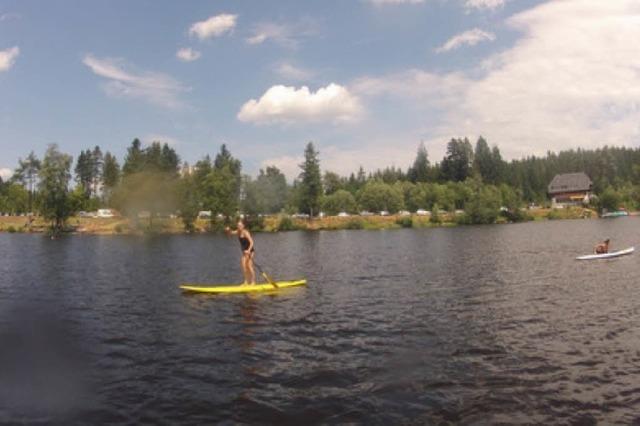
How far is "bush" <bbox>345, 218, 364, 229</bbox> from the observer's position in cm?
13625

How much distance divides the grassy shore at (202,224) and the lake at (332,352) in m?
87.7

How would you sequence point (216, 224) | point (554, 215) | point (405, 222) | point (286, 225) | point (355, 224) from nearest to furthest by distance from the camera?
point (216, 224), point (286, 225), point (355, 224), point (405, 222), point (554, 215)

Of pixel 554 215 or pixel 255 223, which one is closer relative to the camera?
pixel 255 223

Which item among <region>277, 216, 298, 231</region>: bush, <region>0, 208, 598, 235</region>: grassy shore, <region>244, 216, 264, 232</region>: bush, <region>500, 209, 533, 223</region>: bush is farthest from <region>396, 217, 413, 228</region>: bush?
<region>244, 216, 264, 232</region>: bush

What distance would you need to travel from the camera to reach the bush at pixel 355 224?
136 m

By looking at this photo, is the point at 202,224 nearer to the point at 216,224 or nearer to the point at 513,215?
the point at 216,224

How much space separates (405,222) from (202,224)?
55698mm

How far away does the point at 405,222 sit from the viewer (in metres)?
139

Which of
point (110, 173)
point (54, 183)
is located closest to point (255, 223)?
point (54, 183)

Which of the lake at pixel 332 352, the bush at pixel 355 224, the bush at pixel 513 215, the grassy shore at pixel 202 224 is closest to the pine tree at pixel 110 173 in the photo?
the grassy shore at pixel 202 224

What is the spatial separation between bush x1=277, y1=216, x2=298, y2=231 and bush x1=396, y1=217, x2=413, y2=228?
2942cm

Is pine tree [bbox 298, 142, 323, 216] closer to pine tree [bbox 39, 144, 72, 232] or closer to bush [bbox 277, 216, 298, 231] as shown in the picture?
bush [bbox 277, 216, 298, 231]

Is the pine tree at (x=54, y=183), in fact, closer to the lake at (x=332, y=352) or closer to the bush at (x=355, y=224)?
the bush at (x=355, y=224)

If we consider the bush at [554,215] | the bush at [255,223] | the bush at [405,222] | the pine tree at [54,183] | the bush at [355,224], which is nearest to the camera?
the pine tree at [54,183]
